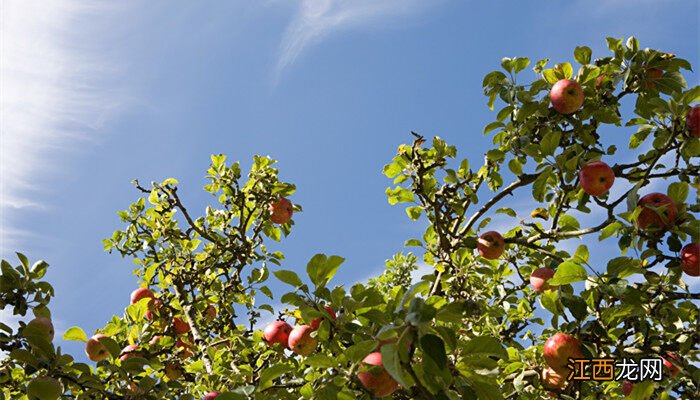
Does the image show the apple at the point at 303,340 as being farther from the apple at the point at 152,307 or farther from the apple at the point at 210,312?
the apple at the point at 210,312

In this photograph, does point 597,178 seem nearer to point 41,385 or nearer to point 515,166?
point 515,166

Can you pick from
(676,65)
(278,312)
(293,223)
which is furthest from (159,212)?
(676,65)

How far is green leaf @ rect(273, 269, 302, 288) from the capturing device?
2396 millimetres

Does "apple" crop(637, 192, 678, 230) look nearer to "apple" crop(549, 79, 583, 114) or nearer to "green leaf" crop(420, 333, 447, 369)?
"apple" crop(549, 79, 583, 114)

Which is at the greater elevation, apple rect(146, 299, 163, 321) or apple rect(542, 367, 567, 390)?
apple rect(146, 299, 163, 321)

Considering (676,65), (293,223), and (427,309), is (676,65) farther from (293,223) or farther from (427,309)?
(293,223)

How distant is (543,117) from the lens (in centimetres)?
374

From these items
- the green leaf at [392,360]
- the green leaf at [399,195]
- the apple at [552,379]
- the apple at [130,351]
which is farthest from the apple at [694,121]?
the apple at [130,351]

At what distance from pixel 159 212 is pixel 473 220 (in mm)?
3552

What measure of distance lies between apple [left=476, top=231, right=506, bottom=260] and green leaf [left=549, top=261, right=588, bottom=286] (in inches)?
44.8

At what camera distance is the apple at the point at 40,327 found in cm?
282

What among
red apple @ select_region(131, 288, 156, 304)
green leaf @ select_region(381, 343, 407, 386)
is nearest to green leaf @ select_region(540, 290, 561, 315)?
green leaf @ select_region(381, 343, 407, 386)

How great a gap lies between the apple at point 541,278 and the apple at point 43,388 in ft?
9.67

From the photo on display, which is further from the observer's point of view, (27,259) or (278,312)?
→ (278,312)
